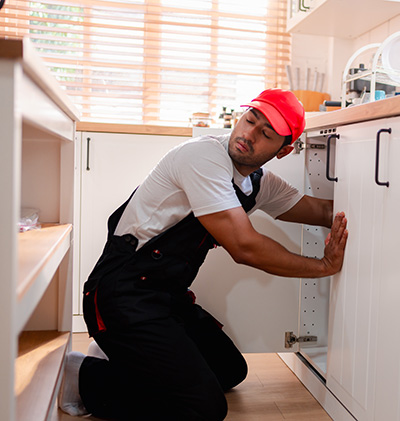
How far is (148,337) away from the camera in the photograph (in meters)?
1.45

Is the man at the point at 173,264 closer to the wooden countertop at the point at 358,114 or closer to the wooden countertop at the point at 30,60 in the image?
the wooden countertop at the point at 358,114

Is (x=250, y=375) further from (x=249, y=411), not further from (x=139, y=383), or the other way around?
(x=139, y=383)

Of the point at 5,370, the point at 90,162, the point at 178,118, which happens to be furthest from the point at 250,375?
the point at 178,118

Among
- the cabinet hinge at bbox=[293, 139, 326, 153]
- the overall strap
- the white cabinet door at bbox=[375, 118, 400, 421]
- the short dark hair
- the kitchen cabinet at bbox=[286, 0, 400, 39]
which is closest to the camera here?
the white cabinet door at bbox=[375, 118, 400, 421]

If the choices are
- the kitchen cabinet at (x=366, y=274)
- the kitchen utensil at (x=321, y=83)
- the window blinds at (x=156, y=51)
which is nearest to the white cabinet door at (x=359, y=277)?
the kitchen cabinet at (x=366, y=274)

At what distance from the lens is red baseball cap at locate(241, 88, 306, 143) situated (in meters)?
1.45

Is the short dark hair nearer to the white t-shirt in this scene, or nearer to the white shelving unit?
the white t-shirt

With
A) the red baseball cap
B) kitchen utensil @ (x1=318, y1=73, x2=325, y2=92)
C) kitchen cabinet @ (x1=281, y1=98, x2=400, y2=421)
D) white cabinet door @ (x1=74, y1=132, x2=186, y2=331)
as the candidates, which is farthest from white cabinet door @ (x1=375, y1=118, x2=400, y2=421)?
kitchen utensil @ (x1=318, y1=73, x2=325, y2=92)

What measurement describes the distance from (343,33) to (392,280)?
6.03 ft

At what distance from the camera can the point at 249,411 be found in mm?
1610

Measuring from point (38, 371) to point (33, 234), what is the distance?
1.05 feet

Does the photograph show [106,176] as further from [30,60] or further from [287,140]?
[30,60]

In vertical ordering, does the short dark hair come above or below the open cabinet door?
above

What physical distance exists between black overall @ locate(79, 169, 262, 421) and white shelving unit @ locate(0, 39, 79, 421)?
12cm
